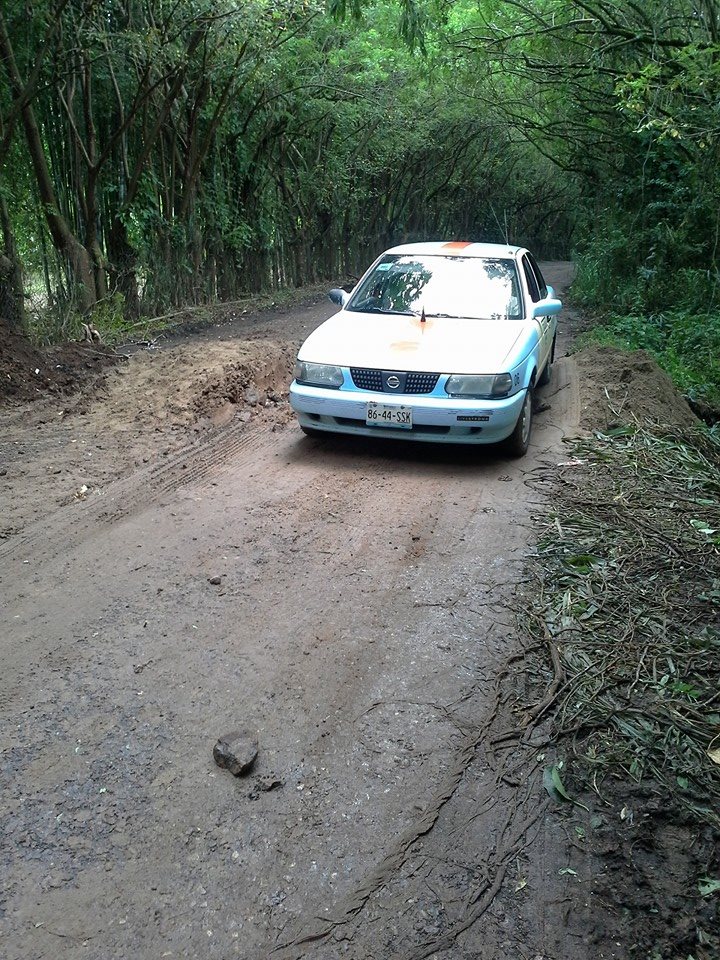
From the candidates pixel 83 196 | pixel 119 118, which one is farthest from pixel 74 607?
pixel 119 118

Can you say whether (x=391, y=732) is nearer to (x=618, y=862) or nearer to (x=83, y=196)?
(x=618, y=862)

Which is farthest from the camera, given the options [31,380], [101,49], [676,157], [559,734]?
[676,157]

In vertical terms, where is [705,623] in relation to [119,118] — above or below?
below

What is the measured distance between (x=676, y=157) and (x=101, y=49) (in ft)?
32.0

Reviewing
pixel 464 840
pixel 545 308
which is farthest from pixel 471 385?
pixel 464 840

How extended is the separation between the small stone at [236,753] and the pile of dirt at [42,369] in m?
5.55

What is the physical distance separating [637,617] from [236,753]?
206 cm

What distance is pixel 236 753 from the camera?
3072 millimetres

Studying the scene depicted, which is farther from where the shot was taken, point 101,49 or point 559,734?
point 101,49

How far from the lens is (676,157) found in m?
14.6

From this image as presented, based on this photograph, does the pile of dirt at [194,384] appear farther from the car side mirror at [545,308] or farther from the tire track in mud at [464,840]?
the tire track in mud at [464,840]

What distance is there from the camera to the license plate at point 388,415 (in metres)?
6.14

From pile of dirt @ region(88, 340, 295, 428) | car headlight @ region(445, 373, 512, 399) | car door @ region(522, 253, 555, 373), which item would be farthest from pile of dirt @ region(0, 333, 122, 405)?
car door @ region(522, 253, 555, 373)

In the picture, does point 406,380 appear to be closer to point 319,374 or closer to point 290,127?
point 319,374
